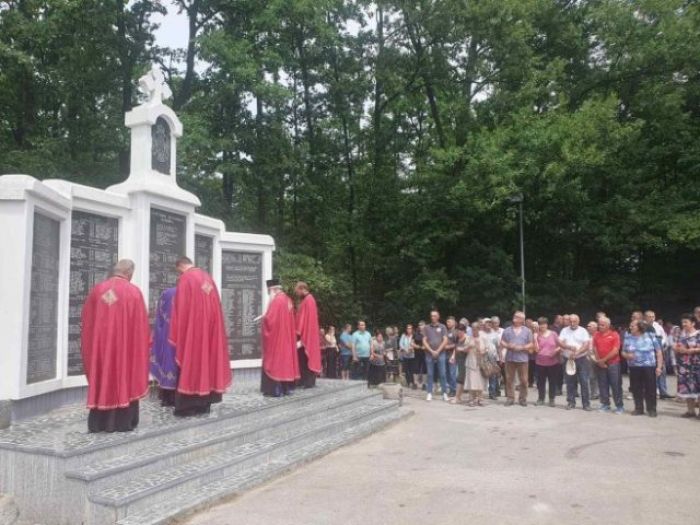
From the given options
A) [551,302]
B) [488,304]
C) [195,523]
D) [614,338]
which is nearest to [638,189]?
[551,302]

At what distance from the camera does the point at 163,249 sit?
9711mm

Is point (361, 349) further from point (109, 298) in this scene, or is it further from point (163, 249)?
point (109, 298)

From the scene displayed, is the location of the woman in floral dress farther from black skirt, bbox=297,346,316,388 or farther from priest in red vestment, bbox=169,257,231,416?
priest in red vestment, bbox=169,257,231,416

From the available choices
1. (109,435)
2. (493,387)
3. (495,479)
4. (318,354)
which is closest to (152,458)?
(109,435)

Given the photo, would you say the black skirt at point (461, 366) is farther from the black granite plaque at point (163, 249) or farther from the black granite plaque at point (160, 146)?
the black granite plaque at point (160, 146)

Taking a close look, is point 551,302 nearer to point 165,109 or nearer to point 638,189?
point 638,189

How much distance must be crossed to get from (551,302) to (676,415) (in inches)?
497

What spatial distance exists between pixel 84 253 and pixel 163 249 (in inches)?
53.5

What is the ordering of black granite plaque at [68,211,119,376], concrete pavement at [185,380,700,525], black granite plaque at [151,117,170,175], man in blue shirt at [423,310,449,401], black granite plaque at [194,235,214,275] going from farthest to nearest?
man in blue shirt at [423,310,449,401] → black granite plaque at [194,235,214,275] → black granite plaque at [151,117,170,175] → black granite plaque at [68,211,119,376] → concrete pavement at [185,380,700,525]

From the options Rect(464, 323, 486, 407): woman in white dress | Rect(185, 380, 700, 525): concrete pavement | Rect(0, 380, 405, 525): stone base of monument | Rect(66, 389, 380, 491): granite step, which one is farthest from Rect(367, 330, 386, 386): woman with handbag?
Rect(0, 380, 405, 525): stone base of monument

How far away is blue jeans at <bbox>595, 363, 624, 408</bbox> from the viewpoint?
11459 mm

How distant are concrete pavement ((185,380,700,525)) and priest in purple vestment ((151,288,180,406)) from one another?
6.72 ft

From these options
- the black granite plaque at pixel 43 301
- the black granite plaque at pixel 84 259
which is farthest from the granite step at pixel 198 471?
the black granite plaque at pixel 84 259

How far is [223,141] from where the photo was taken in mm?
19406
